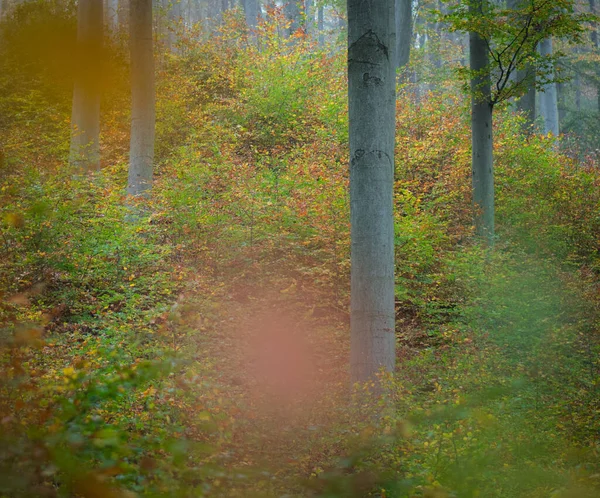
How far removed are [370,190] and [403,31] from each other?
1803 cm

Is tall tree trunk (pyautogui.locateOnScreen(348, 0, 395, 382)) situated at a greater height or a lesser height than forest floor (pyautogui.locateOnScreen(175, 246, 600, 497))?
greater

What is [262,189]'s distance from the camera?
35.4 ft

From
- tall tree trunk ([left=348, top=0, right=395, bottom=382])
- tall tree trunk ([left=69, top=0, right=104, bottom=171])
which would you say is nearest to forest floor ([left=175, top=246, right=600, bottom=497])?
tall tree trunk ([left=348, top=0, right=395, bottom=382])

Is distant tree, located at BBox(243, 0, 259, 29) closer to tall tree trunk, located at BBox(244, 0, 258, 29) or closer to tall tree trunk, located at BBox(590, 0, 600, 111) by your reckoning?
tall tree trunk, located at BBox(244, 0, 258, 29)

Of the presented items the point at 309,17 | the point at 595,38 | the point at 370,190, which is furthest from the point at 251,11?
the point at 370,190

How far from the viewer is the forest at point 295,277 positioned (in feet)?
10.7

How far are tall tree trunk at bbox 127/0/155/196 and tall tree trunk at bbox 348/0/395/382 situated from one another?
21.4 feet

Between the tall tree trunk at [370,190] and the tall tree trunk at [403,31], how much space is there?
16.0 m

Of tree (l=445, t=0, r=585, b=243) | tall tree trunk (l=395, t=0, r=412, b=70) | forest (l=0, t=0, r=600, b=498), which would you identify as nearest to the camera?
forest (l=0, t=0, r=600, b=498)

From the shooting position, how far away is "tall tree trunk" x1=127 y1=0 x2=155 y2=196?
11492 mm

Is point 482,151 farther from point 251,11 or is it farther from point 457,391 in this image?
point 251,11

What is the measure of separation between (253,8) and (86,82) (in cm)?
1761

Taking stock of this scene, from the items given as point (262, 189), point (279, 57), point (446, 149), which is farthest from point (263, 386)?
point (279, 57)

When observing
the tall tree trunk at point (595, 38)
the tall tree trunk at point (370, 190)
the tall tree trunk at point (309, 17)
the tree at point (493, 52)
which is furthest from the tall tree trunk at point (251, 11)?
Answer: the tall tree trunk at point (370, 190)
